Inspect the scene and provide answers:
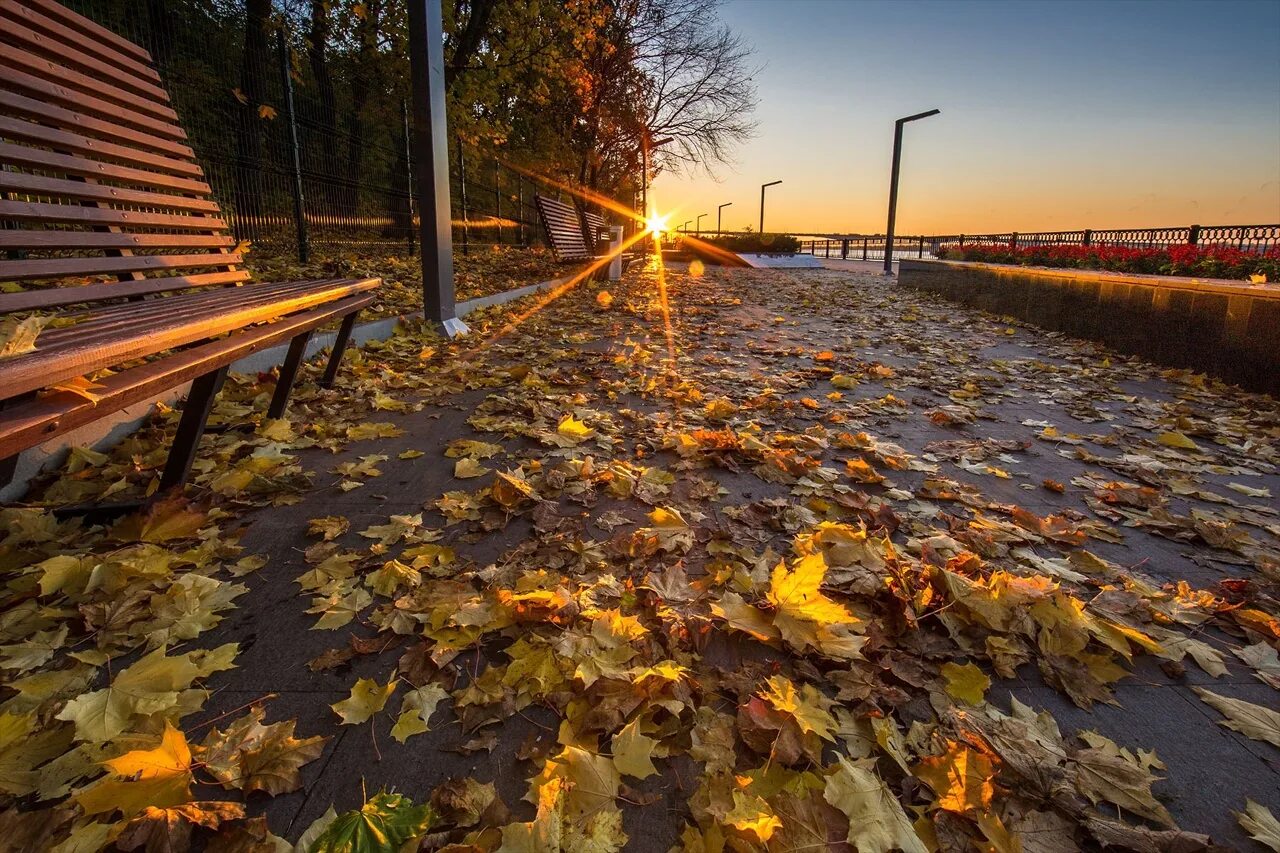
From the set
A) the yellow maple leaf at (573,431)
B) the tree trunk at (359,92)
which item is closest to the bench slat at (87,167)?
the yellow maple leaf at (573,431)

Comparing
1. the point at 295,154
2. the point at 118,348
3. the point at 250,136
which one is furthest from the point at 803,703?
the point at 250,136

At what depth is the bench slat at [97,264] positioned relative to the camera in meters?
1.74

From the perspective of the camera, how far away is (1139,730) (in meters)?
1.25

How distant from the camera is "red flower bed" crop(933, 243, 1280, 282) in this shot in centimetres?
795

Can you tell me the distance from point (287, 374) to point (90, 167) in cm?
100

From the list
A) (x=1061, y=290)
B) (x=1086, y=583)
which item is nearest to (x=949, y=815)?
(x=1086, y=583)

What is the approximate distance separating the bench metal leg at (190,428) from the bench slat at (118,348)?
0.22 metres

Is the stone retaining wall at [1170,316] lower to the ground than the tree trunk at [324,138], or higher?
lower

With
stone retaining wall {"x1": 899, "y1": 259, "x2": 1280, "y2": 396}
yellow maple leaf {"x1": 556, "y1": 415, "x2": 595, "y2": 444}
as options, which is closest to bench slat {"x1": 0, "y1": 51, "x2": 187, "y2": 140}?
yellow maple leaf {"x1": 556, "y1": 415, "x2": 595, "y2": 444}

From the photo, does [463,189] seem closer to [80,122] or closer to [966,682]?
[80,122]

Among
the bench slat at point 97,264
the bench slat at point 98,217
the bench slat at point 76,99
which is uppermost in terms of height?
the bench slat at point 76,99

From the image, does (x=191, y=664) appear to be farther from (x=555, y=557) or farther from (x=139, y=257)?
(x=139, y=257)

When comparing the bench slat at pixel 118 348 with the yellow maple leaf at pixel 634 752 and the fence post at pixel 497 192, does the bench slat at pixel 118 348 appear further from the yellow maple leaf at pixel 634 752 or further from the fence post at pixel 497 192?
the fence post at pixel 497 192

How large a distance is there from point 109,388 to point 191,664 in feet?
2.10
